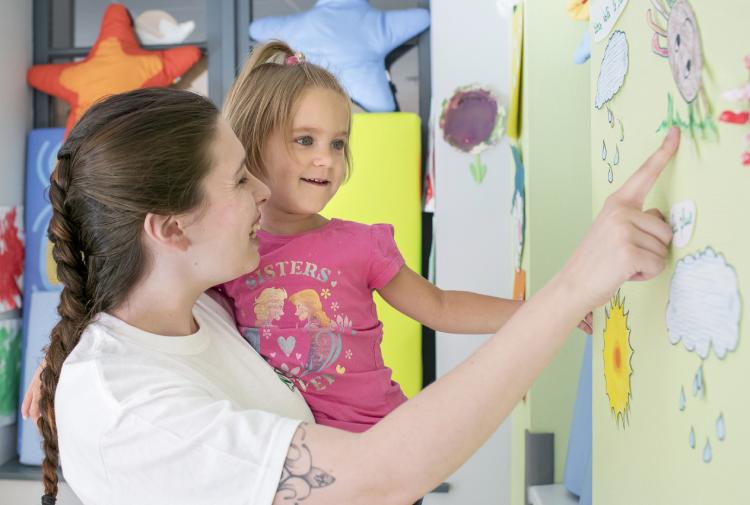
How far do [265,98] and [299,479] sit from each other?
2.27 ft

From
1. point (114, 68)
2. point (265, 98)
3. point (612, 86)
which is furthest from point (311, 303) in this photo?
point (114, 68)

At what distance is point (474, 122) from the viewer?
2.38m

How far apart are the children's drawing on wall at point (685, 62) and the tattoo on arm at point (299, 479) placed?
1.64 ft

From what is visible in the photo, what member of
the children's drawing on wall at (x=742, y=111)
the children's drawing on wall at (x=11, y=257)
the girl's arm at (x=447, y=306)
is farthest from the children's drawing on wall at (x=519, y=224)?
the children's drawing on wall at (x=11, y=257)

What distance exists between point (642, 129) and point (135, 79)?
7.85ft

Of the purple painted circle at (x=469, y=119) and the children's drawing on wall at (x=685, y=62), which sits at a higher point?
the purple painted circle at (x=469, y=119)

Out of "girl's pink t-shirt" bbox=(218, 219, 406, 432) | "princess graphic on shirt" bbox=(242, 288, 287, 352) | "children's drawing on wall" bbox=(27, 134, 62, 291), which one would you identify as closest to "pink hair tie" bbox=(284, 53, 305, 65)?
"girl's pink t-shirt" bbox=(218, 219, 406, 432)

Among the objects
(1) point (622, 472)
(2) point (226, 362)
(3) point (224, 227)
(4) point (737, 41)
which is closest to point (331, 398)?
(2) point (226, 362)

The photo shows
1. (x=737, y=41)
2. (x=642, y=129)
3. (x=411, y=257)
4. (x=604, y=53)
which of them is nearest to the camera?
(x=737, y=41)

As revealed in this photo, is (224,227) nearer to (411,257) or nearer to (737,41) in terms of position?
(737,41)

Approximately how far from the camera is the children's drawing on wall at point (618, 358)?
868 millimetres

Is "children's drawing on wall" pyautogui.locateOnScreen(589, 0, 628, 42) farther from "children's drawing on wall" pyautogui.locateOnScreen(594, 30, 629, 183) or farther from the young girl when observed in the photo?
the young girl

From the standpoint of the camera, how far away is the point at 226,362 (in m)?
1.09

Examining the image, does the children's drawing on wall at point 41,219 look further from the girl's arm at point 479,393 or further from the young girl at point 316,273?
the girl's arm at point 479,393
